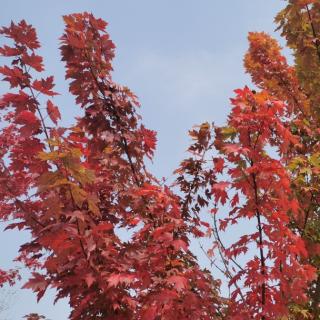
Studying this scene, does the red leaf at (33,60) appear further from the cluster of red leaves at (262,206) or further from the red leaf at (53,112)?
the cluster of red leaves at (262,206)

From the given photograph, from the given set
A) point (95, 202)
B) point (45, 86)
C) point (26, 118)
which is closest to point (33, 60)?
point (45, 86)

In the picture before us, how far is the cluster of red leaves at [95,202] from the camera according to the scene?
3381 mm

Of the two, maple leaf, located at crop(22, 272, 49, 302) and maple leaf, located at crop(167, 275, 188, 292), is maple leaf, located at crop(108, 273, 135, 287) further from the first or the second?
maple leaf, located at crop(22, 272, 49, 302)

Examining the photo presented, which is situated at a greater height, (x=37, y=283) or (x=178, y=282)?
(x=178, y=282)

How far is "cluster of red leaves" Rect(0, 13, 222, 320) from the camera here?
338cm

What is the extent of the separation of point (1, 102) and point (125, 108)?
142 centimetres

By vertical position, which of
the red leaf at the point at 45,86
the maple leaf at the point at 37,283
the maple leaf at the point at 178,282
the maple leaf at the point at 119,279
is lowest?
the maple leaf at the point at 37,283

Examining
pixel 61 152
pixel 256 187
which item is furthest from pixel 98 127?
pixel 256 187

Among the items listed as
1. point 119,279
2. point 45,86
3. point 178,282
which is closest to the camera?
point 119,279

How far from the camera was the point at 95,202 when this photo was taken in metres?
3.46

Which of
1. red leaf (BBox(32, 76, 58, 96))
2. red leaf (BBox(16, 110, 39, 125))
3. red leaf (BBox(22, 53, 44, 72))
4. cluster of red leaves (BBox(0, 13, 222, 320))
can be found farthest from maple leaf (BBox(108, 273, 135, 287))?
red leaf (BBox(22, 53, 44, 72))

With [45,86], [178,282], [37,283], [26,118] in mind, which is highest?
[45,86]

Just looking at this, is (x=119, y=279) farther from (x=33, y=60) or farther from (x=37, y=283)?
(x=33, y=60)

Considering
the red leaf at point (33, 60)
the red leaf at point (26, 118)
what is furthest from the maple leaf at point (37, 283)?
the red leaf at point (33, 60)
